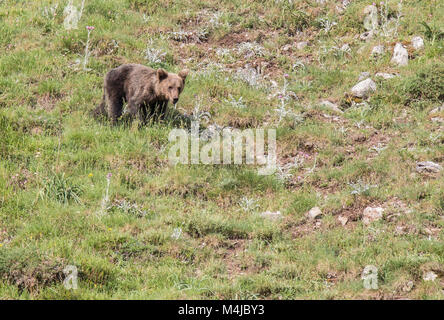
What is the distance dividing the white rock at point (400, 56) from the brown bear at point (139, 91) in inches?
157

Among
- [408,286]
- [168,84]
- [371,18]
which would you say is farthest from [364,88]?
[408,286]

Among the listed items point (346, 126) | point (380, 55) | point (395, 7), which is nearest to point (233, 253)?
point (346, 126)

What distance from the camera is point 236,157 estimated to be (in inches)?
362

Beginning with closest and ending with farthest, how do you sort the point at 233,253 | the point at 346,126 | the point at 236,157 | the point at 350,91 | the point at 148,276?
the point at 148,276, the point at 233,253, the point at 236,157, the point at 346,126, the point at 350,91

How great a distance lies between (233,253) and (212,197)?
1311mm

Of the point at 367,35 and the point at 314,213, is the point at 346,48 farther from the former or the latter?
the point at 314,213

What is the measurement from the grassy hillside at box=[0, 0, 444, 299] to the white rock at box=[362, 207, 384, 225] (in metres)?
0.06

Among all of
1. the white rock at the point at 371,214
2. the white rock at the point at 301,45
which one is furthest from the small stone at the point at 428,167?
the white rock at the point at 301,45

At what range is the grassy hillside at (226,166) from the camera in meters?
6.46

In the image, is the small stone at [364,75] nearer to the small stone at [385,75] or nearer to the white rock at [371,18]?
the small stone at [385,75]

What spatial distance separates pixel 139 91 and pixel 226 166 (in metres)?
2.21

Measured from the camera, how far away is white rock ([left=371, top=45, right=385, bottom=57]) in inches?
448

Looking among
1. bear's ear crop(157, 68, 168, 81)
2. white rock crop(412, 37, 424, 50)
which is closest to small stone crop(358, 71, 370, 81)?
white rock crop(412, 37, 424, 50)

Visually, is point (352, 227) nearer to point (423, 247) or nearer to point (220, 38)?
point (423, 247)
